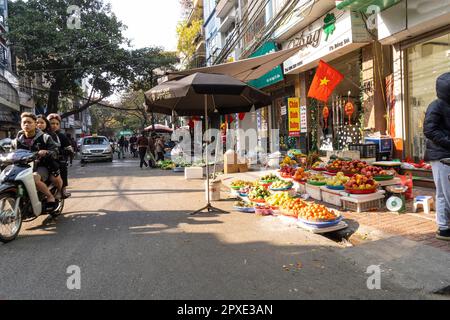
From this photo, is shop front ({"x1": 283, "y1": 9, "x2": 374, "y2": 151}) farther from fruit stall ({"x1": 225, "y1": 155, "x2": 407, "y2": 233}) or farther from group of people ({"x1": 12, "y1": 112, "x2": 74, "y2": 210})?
group of people ({"x1": 12, "y1": 112, "x2": 74, "y2": 210})

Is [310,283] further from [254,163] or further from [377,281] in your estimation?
[254,163]

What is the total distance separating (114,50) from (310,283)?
26.6 metres

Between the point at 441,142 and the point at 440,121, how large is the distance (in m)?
0.28

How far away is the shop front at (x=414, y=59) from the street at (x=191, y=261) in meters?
5.10

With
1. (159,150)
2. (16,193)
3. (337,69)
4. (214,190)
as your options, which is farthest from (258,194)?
(159,150)

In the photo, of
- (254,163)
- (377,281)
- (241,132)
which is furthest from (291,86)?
(377,281)

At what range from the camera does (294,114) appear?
14.8m

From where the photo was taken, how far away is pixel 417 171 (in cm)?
875

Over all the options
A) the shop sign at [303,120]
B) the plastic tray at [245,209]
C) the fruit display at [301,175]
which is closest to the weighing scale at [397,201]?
the fruit display at [301,175]

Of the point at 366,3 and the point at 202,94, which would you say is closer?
the point at 202,94

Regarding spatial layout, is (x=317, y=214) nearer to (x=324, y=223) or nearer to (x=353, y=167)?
(x=324, y=223)

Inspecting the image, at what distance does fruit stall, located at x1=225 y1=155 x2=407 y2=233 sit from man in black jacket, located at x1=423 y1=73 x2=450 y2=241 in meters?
1.37

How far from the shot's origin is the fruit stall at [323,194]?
5621mm

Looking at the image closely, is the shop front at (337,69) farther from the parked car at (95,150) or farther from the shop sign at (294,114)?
the parked car at (95,150)
